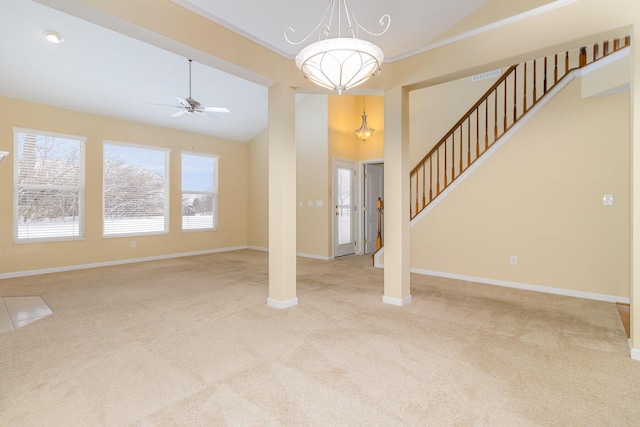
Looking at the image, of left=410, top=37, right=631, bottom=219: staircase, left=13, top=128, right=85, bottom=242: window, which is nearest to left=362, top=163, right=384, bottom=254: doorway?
left=410, top=37, right=631, bottom=219: staircase

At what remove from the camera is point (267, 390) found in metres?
1.89

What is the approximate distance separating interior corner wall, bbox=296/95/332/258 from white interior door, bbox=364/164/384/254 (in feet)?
3.75

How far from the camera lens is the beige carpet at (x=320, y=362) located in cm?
170

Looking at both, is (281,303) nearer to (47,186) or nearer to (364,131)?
(364,131)

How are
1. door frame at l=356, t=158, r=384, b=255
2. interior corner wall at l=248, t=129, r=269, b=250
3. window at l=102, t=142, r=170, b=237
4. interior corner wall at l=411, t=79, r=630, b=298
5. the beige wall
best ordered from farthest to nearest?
1. interior corner wall at l=248, t=129, r=269, b=250
2. door frame at l=356, t=158, r=384, b=255
3. window at l=102, t=142, r=170, b=237
4. the beige wall
5. interior corner wall at l=411, t=79, r=630, b=298

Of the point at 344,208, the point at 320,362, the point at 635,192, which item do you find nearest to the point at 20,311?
the point at 320,362

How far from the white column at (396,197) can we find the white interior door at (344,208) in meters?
3.11

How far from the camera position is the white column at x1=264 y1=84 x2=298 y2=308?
3.43 metres

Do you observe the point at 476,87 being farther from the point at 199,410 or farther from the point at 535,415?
the point at 199,410

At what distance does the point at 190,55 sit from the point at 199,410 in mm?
2719

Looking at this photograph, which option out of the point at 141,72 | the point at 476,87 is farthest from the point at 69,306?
the point at 476,87

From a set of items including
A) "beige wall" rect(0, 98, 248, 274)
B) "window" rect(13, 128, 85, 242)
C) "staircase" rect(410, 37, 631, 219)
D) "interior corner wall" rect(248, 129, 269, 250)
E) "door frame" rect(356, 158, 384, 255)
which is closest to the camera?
"staircase" rect(410, 37, 631, 219)

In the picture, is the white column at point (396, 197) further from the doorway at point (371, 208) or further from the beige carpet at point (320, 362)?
the doorway at point (371, 208)

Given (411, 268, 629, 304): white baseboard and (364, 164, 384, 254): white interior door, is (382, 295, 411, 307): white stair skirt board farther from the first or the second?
(364, 164, 384, 254): white interior door
